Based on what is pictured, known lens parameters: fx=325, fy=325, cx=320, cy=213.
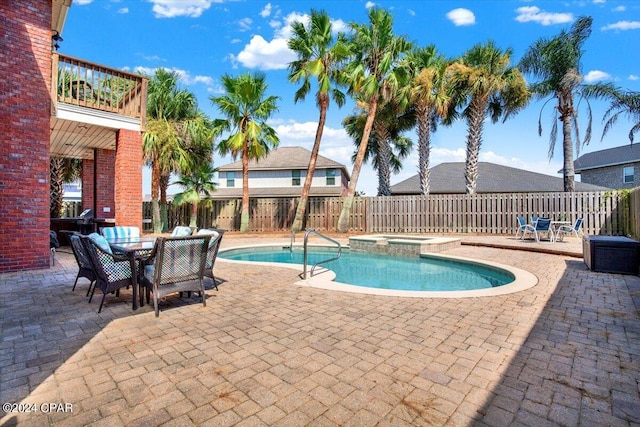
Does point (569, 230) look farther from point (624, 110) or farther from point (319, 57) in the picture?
point (319, 57)

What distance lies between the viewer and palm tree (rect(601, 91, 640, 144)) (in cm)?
1362

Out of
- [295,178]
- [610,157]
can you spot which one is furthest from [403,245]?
[610,157]

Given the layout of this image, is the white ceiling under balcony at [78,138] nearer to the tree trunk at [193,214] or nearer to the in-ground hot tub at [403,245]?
the tree trunk at [193,214]

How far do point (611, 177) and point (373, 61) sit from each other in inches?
1018

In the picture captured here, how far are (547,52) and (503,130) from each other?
14.1ft

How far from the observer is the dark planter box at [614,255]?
5.82 m

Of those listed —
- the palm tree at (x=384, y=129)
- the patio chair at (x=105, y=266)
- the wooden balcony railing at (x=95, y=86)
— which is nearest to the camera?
the patio chair at (x=105, y=266)

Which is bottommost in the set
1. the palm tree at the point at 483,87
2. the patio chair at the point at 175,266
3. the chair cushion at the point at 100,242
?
the patio chair at the point at 175,266

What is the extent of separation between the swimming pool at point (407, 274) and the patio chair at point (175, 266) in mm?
1916

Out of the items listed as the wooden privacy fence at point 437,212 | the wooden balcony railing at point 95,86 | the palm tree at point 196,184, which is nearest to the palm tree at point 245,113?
the palm tree at point 196,184

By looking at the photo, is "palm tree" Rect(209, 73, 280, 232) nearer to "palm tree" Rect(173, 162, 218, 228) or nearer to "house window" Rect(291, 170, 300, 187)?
"palm tree" Rect(173, 162, 218, 228)

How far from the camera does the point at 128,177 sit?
28.7 ft

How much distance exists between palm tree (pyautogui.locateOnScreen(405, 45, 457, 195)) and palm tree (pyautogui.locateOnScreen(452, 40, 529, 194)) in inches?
27.1

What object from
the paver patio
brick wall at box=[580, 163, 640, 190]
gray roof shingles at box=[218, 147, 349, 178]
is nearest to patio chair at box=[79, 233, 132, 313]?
the paver patio
